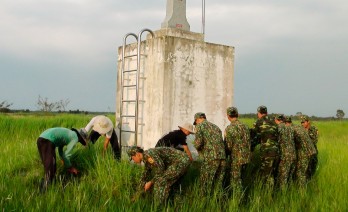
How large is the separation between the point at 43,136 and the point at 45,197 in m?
1.81

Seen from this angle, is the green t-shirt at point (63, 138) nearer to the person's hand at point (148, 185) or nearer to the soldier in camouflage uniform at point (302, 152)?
the person's hand at point (148, 185)

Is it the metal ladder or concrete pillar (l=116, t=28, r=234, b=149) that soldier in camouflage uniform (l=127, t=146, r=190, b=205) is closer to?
concrete pillar (l=116, t=28, r=234, b=149)

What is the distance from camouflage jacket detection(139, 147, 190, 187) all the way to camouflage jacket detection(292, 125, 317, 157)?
286 centimetres

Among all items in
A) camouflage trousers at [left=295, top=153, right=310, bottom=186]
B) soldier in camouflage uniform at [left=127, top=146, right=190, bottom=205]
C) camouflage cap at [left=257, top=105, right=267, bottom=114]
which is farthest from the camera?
camouflage trousers at [left=295, top=153, right=310, bottom=186]

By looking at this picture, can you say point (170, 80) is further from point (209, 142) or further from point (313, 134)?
point (313, 134)

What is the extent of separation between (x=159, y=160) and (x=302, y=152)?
132 inches

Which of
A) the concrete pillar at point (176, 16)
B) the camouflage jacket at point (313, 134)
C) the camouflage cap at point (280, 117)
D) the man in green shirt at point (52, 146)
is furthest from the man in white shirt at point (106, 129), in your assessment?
the camouflage jacket at point (313, 134)

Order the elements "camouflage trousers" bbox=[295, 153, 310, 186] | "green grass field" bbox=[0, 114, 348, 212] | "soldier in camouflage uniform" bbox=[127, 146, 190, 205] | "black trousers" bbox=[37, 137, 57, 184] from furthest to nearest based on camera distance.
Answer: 1. "camouflage trousers" bbox=[295, 153, 310, 186]
2. "black trousers" bbox=[37, 137, 57, 184]
3. "soldier in camouflage uniform" bbox=[127, 146, 190, 205]
4. "green grass field" bbox=[0, 114, 348, 212]

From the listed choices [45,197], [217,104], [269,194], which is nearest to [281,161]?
[269,194]

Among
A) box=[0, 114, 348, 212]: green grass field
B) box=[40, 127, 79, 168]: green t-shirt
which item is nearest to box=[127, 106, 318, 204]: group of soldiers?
box=[0, 114, 348, 212]: green grass field

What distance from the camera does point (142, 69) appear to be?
8805 mm

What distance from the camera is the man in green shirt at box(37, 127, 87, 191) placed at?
731 cm

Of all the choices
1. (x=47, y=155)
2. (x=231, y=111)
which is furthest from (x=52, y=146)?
(x=231, y=111)

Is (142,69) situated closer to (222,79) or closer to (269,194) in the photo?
(222,79)
